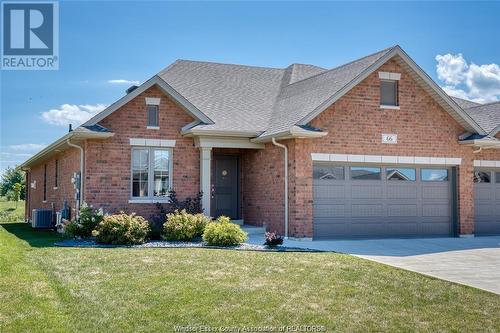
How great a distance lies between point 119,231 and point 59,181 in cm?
878

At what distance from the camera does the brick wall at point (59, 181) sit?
19031mm

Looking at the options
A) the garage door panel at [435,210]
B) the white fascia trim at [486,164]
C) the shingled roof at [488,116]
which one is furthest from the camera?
the shingled roof at [488,116]

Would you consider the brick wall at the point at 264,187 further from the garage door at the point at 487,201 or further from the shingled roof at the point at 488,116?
the shingled roof at the point at 488,116

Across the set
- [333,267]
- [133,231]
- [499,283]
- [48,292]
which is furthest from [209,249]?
[499,283]

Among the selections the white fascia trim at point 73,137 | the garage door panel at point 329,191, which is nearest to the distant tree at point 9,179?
the white fascia trim at point 73,137

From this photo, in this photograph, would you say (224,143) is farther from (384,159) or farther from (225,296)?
(225,296)

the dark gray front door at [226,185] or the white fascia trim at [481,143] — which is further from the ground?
the white fascia trim at [481,143]

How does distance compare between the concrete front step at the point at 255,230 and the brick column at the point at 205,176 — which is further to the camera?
the concrete front step at the point at 255,230

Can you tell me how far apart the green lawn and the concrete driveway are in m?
0.76

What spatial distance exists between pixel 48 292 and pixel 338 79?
40.0 ft

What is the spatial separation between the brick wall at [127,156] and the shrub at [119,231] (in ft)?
7.62

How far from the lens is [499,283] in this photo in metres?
10.1

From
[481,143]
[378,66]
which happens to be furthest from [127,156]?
[481,143]

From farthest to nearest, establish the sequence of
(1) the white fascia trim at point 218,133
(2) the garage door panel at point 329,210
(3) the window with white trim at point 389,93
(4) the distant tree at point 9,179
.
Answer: (4) the distant tree at point 9,179 < (3) the window with white trim at point 389,93 < (1) the white fascia trim at point 218,133 < (2) the garage door panel at point 329,210
